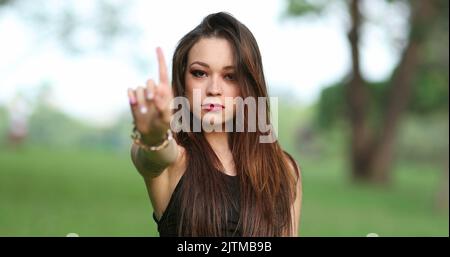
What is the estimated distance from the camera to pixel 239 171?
268cm

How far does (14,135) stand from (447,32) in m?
14.6

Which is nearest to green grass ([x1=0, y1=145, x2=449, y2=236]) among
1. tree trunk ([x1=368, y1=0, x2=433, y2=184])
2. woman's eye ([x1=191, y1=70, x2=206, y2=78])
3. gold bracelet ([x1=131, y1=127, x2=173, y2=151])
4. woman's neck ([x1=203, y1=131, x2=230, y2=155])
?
tree trunk ([x1=368, y1=0, x2=433, y2=184])

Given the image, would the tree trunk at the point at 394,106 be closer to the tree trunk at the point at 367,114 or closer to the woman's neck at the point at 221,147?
the tree trunk at the point at 367,114

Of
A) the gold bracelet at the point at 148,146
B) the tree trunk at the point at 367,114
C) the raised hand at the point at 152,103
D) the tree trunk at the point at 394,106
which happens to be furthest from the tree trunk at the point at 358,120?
the raised hand at the point at 152,103

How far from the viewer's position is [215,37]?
267cm

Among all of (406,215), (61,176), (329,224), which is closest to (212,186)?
(329,224)

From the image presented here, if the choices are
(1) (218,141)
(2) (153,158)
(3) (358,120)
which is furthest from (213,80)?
(3) (358,120)

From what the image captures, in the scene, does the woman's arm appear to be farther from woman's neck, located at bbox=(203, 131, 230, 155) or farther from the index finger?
woman's neck, located at bbox=(203, 131, 230, 155)

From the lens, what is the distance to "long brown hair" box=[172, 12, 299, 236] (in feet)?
8.41

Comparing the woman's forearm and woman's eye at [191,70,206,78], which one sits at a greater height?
woman's eye at [191,70,206,78]

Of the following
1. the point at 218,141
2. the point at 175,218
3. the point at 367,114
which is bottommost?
the point at 175,218

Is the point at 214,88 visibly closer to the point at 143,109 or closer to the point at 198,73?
the point at 198,73

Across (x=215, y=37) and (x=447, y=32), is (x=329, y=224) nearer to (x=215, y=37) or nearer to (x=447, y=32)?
(x=447, y=32)

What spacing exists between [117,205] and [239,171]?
9.85m
